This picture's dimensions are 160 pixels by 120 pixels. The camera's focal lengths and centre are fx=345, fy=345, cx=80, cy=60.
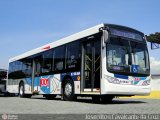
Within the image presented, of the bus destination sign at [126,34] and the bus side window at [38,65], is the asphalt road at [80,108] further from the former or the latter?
the bus side window at [38,65]

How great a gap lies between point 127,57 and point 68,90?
11.2ft

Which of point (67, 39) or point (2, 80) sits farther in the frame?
point (2, 80)

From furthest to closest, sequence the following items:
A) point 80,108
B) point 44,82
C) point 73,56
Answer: point 44,82, point 73,56, point 80,108

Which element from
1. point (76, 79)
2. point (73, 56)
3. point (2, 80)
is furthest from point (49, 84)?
point (2, 80)

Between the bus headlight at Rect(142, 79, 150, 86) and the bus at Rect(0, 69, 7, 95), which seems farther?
the bus at Rect(0, 69, 7, 95)

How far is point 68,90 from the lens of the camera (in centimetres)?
1553

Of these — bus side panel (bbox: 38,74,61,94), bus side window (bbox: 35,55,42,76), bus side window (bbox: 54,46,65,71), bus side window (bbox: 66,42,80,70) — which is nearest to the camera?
bus side window (bbox: 66,42,80,70)

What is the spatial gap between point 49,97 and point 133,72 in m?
7.86

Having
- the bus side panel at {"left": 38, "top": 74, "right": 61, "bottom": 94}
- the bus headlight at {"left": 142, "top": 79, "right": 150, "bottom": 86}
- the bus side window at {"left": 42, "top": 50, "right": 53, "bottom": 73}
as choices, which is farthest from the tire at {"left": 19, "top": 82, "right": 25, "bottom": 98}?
the bus headlight at {"left": 142, "top": 79, "right": 150, "bottom": 86}

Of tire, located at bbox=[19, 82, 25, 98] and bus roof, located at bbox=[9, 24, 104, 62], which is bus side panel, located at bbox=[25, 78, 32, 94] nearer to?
tire, located at bbox=[19, 82, 25, 98]

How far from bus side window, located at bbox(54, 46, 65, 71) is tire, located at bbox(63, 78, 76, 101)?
86 cm

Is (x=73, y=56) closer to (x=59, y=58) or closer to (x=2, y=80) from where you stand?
(x=59, y=58)

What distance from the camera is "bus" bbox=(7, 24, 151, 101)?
515 inches

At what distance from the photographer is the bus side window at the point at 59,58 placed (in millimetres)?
16203
